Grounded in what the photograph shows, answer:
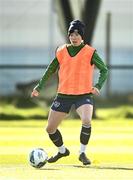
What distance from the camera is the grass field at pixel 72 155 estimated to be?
9.04 m

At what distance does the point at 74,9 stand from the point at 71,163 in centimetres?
1317

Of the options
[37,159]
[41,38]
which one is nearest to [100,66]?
[37,159]

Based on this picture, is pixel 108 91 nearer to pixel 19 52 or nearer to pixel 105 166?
pixel 19 52

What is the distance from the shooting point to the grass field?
356 inches

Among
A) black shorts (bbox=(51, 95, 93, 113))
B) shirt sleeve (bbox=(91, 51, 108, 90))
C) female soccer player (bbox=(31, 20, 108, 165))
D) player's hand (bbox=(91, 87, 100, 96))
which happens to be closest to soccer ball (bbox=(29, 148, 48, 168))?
female soccer player (bbox=(31, 20, 108, 165))

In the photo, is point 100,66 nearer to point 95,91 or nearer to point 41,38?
point 95,91

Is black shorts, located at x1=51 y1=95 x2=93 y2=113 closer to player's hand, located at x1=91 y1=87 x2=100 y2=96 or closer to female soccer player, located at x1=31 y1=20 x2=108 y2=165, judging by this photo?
female soccer player, located at x1=31 y1=20 x2=108 y2=165

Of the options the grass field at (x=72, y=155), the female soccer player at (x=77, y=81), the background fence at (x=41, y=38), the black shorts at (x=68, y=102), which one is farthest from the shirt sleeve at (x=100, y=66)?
the background fence at (x=41, y=38)

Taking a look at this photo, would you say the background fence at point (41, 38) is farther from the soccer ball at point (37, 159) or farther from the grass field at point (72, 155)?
the soccer ball at point (37, 159)

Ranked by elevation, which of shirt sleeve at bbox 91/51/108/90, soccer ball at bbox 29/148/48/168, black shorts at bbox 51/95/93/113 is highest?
shirt sleeve at bbox 91/51/108/90

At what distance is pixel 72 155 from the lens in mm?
11719

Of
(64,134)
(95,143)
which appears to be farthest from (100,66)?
(64,134)

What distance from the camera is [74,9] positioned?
23.3 m

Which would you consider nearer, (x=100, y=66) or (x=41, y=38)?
(x=100, y=66)
